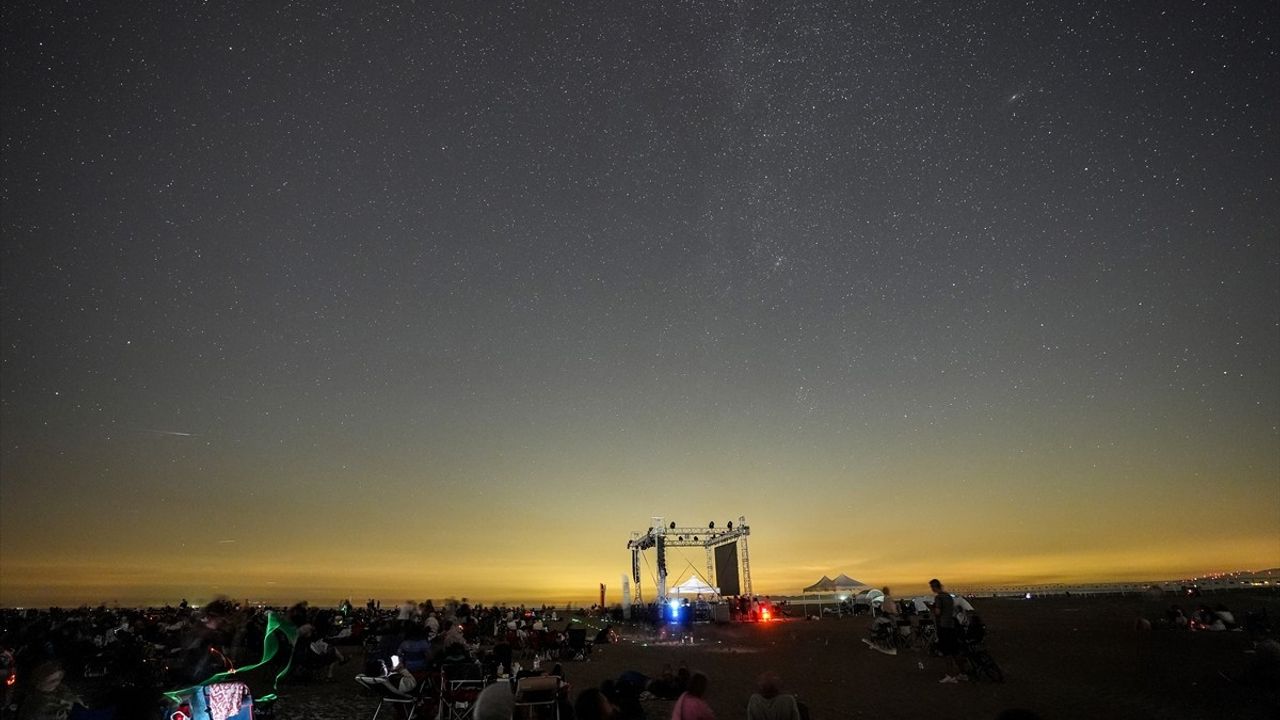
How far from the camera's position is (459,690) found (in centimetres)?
952

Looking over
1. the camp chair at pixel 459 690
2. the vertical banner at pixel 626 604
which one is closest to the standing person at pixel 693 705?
the camp chair at pixel 459 690

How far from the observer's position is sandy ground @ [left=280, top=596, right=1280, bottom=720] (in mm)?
10750

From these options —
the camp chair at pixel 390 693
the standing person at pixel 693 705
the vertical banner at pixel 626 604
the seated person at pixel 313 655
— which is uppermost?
the standing person at pixel 693 705

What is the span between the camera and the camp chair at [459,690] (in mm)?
9242

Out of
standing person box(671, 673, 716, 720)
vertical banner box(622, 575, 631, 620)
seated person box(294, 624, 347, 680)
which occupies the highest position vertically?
standing person box(671, 673, 716, 720)

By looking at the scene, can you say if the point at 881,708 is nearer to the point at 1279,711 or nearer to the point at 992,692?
the point at 992,692

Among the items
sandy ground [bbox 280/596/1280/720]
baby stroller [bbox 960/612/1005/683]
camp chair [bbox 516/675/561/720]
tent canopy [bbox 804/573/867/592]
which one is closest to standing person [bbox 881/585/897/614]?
sandy ground [bbox 280/596/1280/720]

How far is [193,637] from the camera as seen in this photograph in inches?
251

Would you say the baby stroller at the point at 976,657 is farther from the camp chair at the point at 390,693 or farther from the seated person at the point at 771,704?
the camp chair at the point at 390,693

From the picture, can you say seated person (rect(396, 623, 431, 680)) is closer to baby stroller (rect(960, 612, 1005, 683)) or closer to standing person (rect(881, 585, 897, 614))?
baby stroller (rect(960, 612, 1005, 683))

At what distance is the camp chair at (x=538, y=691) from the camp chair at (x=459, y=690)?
1568 millimetres

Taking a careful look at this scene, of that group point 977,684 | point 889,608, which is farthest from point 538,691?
point 889,608

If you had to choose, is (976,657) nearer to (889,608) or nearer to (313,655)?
(889,608)

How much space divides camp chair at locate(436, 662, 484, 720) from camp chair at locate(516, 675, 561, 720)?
1568 millimetres
